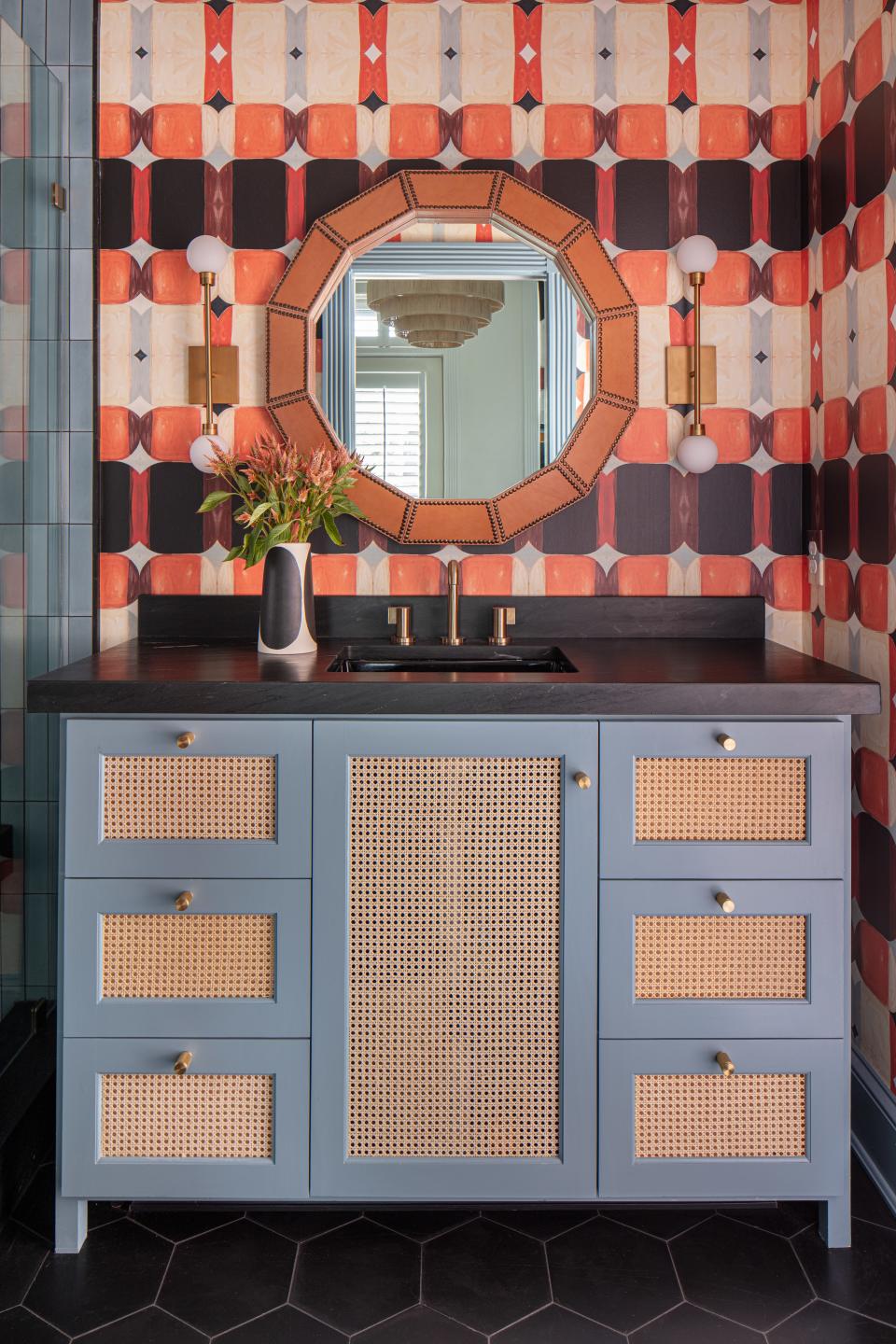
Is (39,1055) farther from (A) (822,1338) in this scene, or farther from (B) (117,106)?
(B) (117,106)

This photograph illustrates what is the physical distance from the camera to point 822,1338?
62.6 inches

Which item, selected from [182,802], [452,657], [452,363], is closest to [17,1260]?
[182,802]

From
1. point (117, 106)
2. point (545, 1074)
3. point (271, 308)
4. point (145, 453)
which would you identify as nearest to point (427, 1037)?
point (545, 1074)

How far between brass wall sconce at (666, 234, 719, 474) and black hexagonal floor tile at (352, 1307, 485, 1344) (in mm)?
1700

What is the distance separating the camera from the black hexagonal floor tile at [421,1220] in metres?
1.85

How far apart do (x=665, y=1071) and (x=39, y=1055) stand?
4.17 ft

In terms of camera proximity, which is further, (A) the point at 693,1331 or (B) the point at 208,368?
(B) the point at 208,368

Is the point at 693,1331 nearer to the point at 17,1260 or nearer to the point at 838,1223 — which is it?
the point at 838,1223

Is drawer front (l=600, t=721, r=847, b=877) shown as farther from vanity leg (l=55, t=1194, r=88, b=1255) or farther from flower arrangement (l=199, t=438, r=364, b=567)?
vanity leg (l=55, t=1194, r=88, b=1255)

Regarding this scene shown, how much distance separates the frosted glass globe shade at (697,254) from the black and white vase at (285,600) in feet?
3.42

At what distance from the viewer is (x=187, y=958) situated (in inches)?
69.9

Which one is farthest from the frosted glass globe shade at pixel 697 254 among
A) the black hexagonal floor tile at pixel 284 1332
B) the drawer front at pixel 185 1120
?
the black hexagonal floor tile at pixel 284 1332

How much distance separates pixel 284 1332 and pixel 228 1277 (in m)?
0.17

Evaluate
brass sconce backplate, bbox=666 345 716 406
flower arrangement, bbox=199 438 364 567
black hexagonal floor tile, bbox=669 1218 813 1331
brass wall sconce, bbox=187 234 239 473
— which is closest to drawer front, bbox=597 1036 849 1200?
black hexagonal floor tile, bbox=669 1218 813 1331
